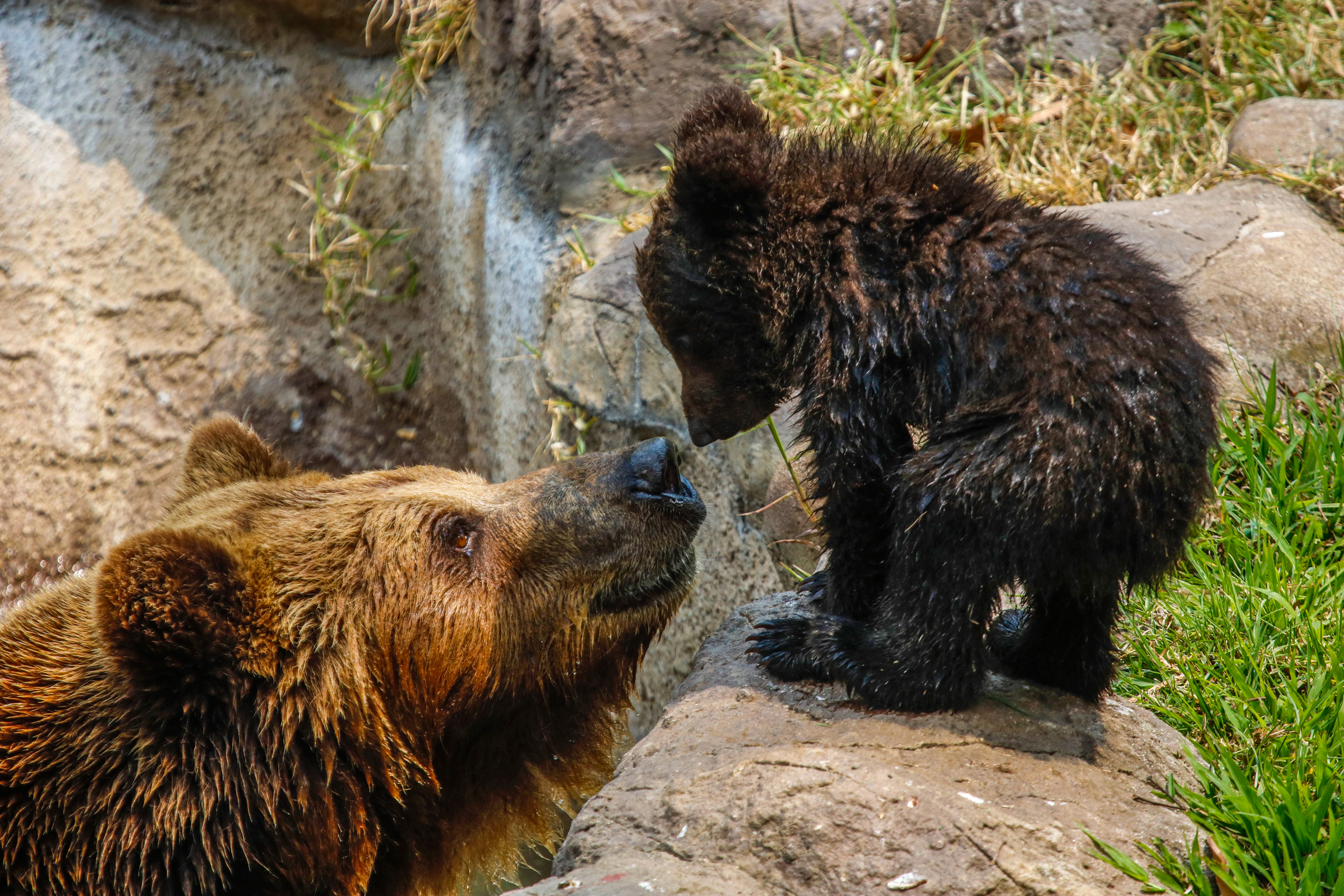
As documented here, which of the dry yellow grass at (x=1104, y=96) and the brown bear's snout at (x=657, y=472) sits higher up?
the dry yellow grass at (x=1104, y=96)

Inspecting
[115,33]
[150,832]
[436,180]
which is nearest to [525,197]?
[436,180]

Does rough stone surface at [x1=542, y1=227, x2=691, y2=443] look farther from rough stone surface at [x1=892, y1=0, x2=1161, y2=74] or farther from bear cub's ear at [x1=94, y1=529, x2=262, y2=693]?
bear cub's ear at [x1=94, y1=529, x2=262, y2=693]

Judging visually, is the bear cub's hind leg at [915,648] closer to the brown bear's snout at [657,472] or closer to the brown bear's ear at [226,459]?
the brown bear's snout at [657,472]

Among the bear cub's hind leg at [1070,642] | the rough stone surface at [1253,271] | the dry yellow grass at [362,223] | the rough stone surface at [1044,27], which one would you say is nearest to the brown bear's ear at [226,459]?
the bear cub's hind leg at [1070,642]

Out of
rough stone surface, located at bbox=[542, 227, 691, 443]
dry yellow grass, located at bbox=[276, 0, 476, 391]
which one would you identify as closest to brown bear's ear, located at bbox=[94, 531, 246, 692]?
rough stone surface, located at bbox=[542, 227, 691, 443]

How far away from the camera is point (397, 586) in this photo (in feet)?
10.6

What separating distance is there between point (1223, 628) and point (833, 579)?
1.45 metres

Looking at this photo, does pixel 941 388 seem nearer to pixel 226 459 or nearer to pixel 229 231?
pixel 226 459

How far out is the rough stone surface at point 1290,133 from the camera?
591 centimetres

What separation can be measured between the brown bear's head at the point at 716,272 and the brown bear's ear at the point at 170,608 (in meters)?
2.02

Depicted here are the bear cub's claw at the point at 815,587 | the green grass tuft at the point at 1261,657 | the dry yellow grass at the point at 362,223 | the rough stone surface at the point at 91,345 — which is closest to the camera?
the green grass tuft at the point at 1261,657

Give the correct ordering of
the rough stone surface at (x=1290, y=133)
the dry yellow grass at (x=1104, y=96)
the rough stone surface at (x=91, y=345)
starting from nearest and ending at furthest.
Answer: the rough stone surface at (x=1290, y=133)
the dry yellow grass at (x=1104, y=96)
the rough stone surface at (x=91, y=345)

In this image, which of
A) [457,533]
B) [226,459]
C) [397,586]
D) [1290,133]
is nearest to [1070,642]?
[457,533]

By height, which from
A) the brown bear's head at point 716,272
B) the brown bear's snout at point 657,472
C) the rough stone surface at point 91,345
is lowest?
the rough stone surface at point 91,345
